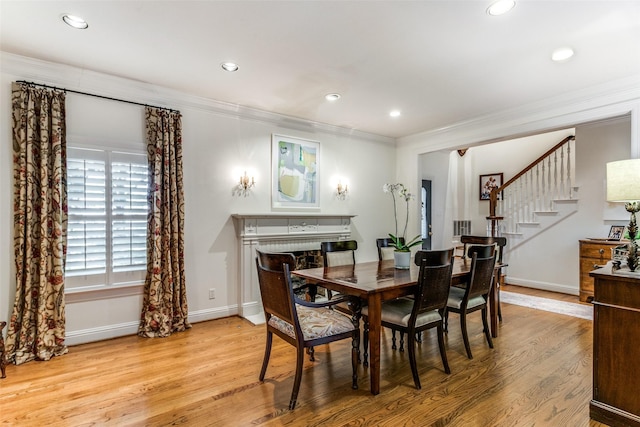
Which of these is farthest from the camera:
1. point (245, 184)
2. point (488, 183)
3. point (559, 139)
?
point (488, 183)

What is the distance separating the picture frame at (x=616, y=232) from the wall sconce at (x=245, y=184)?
527cm

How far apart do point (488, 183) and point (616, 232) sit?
249 cm

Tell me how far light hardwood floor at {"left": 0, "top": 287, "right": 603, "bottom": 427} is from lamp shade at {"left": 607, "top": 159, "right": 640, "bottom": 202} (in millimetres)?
1445

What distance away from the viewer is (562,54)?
2855mm

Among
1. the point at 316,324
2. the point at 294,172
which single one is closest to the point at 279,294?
the point at 316,324

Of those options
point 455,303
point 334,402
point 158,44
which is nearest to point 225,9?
point 158,44

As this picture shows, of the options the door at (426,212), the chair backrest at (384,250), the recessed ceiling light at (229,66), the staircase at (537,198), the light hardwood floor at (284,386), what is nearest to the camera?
the light hardwood floor at (284,386)

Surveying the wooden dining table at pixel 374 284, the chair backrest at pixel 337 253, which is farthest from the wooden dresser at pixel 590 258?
the chair backrest at pixel 337 253

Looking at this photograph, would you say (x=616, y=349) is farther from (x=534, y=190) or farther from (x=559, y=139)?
(x=559, y=139)

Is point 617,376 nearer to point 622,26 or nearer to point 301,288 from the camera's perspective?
point 622,26

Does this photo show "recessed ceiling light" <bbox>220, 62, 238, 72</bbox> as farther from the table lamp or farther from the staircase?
the staircase

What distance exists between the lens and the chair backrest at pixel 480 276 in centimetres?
296

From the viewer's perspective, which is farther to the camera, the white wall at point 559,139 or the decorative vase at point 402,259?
the white wall at point 559,139

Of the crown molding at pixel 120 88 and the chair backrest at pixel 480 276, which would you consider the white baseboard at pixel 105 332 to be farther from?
the chair backrest at pixel 480 276
